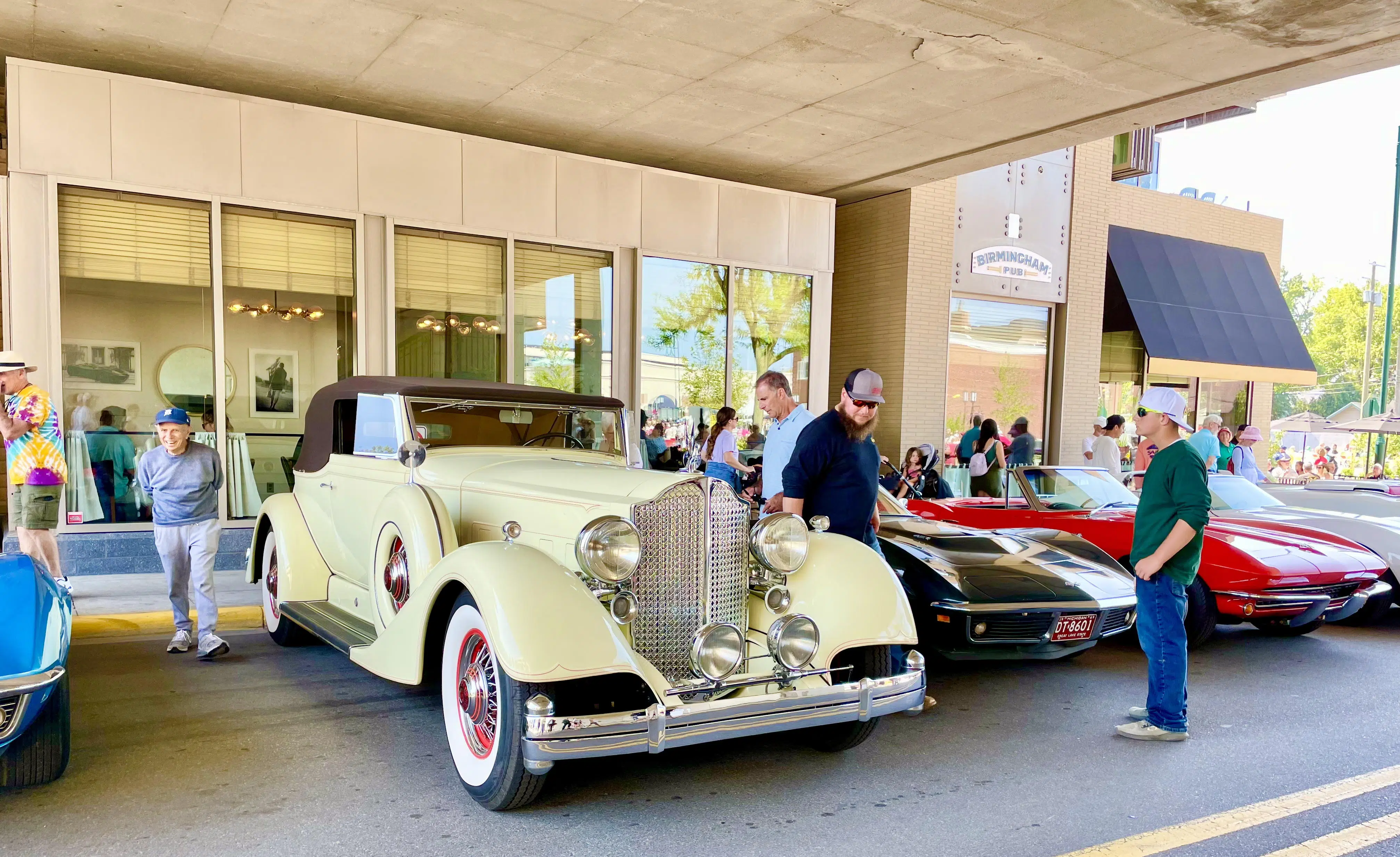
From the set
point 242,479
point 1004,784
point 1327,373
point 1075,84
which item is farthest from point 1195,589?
point 1327,373

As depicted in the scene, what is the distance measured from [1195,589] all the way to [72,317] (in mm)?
9759

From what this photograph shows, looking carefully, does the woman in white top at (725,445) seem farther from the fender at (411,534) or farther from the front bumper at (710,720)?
the front bumper at (710,720)

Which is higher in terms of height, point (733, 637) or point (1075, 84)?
point (1075, 84)

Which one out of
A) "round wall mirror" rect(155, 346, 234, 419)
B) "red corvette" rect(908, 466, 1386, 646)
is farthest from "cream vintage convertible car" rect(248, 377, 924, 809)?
"round wall mirror" rect(155, 346, 234, 419)

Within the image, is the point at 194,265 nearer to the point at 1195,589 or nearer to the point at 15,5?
the point at 15,5

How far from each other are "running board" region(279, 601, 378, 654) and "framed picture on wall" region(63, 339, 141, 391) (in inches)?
159

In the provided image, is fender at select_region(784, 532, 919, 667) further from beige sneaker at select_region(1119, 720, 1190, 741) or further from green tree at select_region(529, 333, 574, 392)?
green tree at select_region(529, 333, 574, 392)

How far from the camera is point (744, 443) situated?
497 inches

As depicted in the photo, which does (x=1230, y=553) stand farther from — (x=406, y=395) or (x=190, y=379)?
(x=190, y=379)

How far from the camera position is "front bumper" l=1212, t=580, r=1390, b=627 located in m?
6.18

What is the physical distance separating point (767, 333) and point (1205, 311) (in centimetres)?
1053

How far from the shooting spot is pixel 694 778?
3.98 metres

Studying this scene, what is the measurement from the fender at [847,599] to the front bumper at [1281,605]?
11.0ft

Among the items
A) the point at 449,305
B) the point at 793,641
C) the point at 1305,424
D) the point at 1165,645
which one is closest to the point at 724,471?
the point at 449,305
